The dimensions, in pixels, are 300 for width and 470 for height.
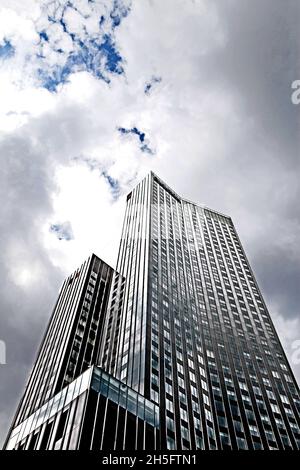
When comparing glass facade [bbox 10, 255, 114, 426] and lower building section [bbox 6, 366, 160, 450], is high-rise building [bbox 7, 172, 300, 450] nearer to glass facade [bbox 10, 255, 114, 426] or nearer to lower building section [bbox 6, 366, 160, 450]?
lower building section [bbox 6, 366, 160, 450]

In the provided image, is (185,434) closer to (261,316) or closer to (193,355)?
(193,355)

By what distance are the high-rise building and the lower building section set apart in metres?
0.17

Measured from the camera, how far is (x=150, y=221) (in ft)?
454

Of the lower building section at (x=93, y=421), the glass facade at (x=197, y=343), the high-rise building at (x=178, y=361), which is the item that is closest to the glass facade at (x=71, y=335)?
the high-rise building at (x=178, y=361)

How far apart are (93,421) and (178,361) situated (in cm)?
4285

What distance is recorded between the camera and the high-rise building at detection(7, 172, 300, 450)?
56.2 meters

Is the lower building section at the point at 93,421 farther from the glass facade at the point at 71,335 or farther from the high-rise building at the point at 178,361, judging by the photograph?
the glass facade at the point at 71,335

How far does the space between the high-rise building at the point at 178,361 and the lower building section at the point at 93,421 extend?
0.17m

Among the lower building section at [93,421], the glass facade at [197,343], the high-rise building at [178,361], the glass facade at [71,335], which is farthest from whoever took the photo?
the glass facade at [71,335]

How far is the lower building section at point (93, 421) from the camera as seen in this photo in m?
48.1

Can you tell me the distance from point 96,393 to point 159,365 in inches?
1201

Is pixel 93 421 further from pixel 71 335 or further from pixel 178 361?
pixel 71 335

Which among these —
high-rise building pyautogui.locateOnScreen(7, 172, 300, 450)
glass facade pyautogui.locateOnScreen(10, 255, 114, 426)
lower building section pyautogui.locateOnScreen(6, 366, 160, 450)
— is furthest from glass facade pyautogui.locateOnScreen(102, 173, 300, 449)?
lower building section pyautogui.locateOnScreen(6, 366, 160, 450)
